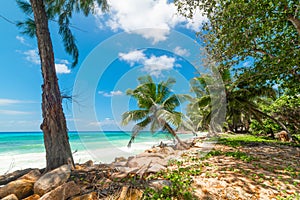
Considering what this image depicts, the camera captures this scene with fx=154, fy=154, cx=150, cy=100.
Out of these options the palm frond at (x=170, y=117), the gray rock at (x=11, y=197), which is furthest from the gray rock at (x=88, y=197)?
the palm frond at (x=170, y=117)

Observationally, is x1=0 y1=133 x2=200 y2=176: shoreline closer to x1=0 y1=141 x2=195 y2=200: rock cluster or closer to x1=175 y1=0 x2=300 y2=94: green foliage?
x1=0 y1=141 x2=195 y2=200: rock cluster

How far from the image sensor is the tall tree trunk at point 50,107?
357 cm

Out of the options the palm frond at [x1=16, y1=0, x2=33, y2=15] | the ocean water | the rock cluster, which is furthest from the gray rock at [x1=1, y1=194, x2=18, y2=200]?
the palm frond at [x1=16, y1=0, x2=33, y2=15]

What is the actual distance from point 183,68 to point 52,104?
877cm

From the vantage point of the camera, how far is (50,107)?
363 cm

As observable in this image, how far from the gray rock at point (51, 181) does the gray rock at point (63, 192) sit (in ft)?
0.91

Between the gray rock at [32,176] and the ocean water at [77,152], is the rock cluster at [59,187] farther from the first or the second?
the ocean water at [77,152]

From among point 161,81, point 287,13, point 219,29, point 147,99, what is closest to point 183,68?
point 161,81

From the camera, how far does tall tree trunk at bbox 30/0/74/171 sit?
3570 mm

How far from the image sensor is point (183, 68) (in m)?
10.7

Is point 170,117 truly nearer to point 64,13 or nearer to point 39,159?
point 64,13

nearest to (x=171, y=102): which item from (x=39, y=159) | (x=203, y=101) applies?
(x=203, y=101)

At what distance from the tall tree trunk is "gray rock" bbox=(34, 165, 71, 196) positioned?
61cm

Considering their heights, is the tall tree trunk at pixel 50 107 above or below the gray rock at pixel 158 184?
above
